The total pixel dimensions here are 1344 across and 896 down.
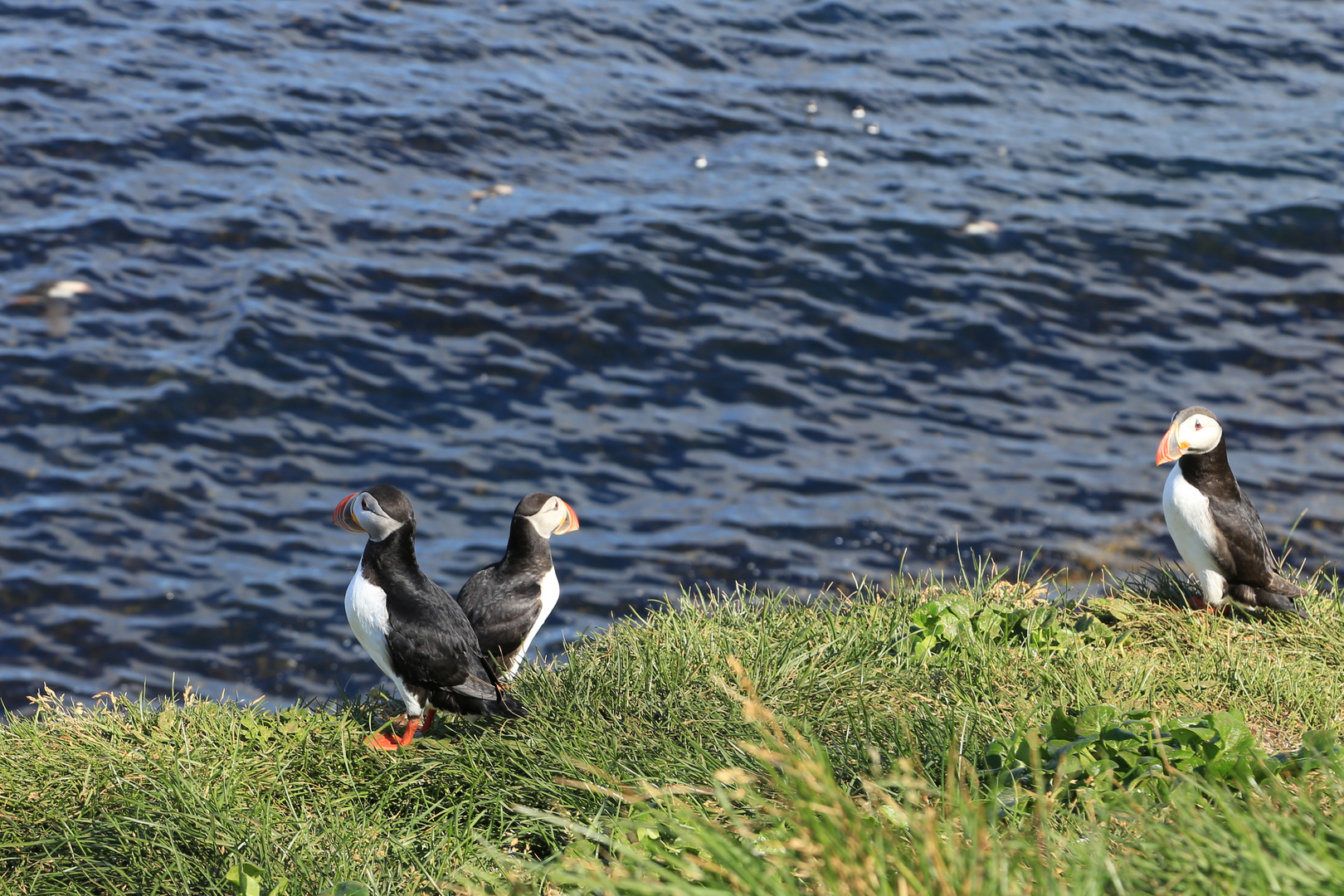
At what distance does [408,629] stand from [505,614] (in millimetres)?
766

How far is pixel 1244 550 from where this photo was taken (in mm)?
5301

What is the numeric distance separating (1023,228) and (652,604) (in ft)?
25.3

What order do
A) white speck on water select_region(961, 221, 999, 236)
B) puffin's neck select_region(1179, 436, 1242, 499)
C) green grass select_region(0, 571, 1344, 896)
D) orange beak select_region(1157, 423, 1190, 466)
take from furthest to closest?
white speck on water select_region(961, 221, 999, 236) → puffin's neck select_region(1179, 436, 1242, 499) → orange beak select_region(1157, 423, 1190, 466) → green grass select_region(0, 571, 1344, 896)

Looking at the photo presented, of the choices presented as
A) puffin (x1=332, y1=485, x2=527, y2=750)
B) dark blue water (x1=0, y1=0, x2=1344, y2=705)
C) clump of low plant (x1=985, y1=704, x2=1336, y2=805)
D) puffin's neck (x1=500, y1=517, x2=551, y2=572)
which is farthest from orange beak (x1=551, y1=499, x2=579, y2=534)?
dark blue water (x1=0, y1=0, x2=1344, y2=705)

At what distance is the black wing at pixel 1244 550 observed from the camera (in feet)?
17.4

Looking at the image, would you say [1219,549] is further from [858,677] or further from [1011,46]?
[1011,46]

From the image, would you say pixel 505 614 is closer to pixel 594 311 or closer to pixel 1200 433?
pixel 1200 433

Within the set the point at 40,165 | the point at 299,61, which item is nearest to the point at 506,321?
the point at 40,165

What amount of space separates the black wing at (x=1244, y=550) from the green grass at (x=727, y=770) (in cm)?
21

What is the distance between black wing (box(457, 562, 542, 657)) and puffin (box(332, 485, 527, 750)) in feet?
1.37

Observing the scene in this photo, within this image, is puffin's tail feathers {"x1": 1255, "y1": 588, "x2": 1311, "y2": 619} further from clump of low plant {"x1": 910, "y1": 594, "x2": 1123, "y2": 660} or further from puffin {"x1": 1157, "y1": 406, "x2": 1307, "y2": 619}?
clump of low plant {"x1": 910, "y1": 594, "x2": 1123, "y2": 660}

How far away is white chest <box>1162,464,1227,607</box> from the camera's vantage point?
5.46 meters

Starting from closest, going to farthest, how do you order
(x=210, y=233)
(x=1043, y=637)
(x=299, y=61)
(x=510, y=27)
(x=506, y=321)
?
(x=1043, y=637), (x=506, y=321), (x=210, y=233), (x=299, y=61), (x=510, y=27)

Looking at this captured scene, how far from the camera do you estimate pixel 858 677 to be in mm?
4617
